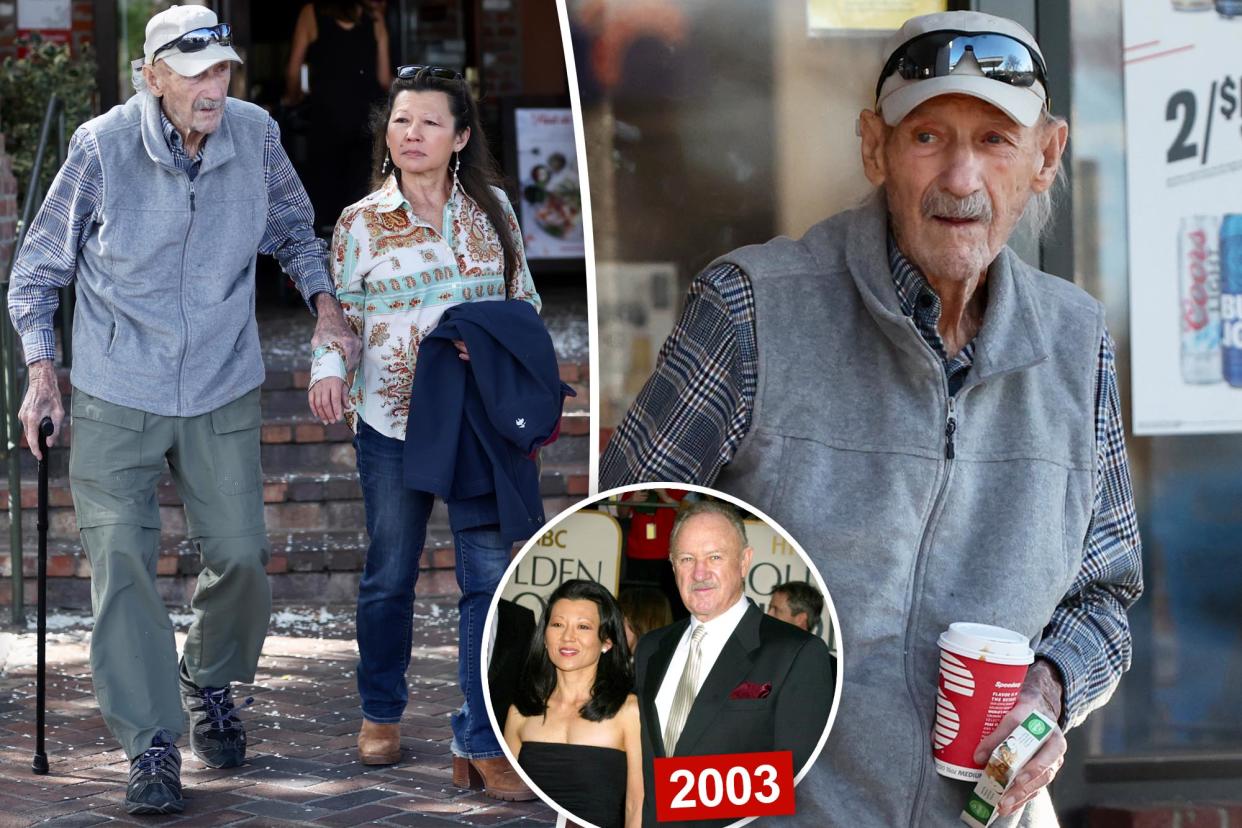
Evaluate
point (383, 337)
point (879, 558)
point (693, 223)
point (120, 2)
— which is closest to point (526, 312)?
point (383, 337)

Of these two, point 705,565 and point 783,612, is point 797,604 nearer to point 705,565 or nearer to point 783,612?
point 783,612

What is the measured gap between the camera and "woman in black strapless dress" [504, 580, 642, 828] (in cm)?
239

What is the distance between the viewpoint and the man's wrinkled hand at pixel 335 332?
453cm

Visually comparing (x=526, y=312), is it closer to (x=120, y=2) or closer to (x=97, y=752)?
(x=97, y=752)

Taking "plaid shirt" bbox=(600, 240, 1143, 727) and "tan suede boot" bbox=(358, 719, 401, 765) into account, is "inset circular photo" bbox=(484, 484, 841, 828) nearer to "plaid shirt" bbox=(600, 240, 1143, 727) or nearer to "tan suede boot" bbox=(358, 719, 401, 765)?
"plaid shirt" bbox=(600, 240, 1143, 727)

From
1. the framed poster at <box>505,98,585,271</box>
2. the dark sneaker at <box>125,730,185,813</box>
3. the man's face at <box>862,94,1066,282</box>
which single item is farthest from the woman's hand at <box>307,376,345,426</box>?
the framed poster at <box>505,98,585,271</box>

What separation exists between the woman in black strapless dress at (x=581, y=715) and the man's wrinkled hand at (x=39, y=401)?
8.41 feet

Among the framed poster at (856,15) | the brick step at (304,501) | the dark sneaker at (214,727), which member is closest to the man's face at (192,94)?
the dark sneaker at (214,727)

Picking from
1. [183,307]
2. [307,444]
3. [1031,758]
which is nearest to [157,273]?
[183,307]

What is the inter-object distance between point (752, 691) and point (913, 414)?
502 millimetres

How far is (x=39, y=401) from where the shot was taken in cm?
454

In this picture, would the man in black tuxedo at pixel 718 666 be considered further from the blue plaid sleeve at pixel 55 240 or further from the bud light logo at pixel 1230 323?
the blue plaid sleeve at pixel 55 240

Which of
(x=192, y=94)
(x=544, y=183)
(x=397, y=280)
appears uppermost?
(x=544, y=183)

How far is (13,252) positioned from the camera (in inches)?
300
